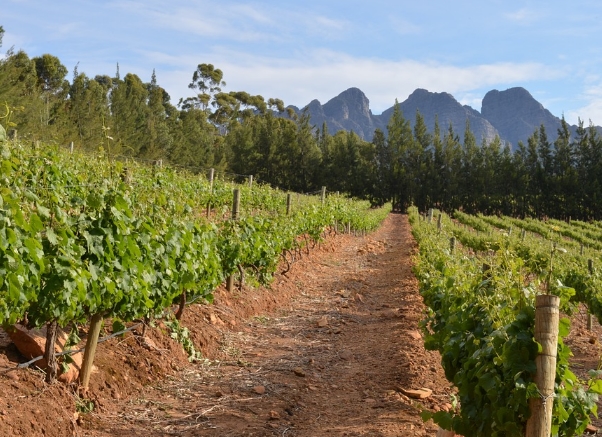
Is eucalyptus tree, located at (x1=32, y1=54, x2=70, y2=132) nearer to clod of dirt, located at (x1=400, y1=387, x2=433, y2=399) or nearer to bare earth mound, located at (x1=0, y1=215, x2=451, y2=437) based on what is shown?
bare earth mound, located at (x1=0, y1=215, x2=451, y2=437)

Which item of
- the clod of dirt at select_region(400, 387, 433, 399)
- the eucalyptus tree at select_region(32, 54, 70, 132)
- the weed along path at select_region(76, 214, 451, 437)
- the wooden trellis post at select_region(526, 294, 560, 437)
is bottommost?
the weed along path at select_region(76, 214, 451, 437)

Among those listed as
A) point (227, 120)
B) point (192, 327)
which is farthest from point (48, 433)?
point (227, 120)

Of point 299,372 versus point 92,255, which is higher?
point 92,255

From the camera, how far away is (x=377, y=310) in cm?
984

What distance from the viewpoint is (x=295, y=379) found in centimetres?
584

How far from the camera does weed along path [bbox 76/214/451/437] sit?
4.56m

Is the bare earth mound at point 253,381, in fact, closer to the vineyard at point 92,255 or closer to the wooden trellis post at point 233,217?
the wooden trellis post at point 233,217

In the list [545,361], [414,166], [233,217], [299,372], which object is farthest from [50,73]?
[545,361]

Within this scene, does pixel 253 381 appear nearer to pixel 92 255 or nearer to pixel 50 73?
pixel 92 255

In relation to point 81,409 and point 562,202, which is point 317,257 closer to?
point 81,409

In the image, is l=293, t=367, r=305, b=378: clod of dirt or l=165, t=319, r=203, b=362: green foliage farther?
l=165, t=319, r=203, b=362: green foliage

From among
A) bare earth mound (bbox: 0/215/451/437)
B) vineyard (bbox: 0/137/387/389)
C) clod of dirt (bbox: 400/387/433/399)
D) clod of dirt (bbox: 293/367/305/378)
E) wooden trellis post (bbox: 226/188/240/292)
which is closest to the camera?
vineyard (bbox: 0/137/387/389)

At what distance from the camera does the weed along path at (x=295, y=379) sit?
4562 millimetres

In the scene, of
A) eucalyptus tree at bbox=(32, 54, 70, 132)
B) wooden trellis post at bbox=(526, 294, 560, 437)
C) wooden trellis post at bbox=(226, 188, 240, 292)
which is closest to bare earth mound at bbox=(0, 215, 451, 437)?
wooden trellis post at bbox=(226, 188, 240, 292)
